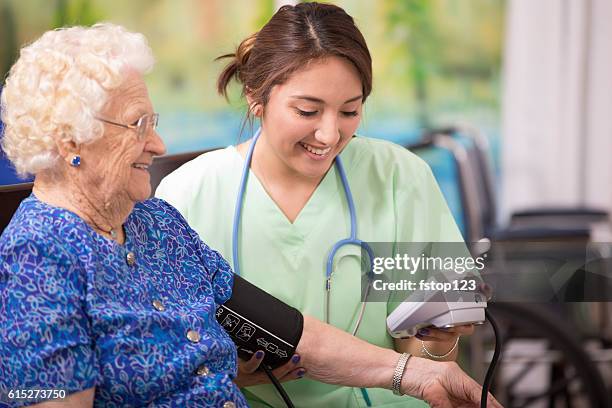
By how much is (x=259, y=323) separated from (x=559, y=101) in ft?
10.3

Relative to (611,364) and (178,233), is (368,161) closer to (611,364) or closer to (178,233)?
(178,233)

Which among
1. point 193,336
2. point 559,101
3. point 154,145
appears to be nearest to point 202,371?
point 193,336

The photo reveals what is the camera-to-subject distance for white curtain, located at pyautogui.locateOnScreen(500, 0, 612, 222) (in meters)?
4.23

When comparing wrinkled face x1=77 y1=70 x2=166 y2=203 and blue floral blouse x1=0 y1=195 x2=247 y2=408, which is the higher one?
wrinkled face x1=77 y1=70 x2=166 y2=203

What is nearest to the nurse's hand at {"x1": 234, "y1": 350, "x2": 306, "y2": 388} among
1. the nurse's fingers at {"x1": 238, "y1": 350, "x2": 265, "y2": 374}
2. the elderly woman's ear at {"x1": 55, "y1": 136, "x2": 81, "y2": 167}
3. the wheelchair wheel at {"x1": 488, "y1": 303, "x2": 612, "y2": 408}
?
the nurse's fingers at {"x1": 238, "y1": 350, "x2": 265, "y2": 374}

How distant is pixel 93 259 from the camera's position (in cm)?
121

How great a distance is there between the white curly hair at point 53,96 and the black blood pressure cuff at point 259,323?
403mm

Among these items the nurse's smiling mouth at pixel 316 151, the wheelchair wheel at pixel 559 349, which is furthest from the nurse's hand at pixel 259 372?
the wheelchair wheel at pixel 559 349

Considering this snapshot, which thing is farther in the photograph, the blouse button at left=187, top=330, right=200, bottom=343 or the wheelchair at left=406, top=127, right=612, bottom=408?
the wheelchair at left=406, top=127, right=612, bottom=408

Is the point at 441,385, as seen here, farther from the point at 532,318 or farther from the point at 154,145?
the point at 532,318

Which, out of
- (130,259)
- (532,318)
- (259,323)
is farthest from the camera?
(532,318)

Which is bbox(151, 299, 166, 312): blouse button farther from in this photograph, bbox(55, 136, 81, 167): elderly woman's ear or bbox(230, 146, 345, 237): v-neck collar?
bbox(230, 146, 345, 237): v-neck collar

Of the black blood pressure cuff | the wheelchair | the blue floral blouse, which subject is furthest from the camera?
the wheelchair

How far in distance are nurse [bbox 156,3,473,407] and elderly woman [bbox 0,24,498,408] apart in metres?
0.28
